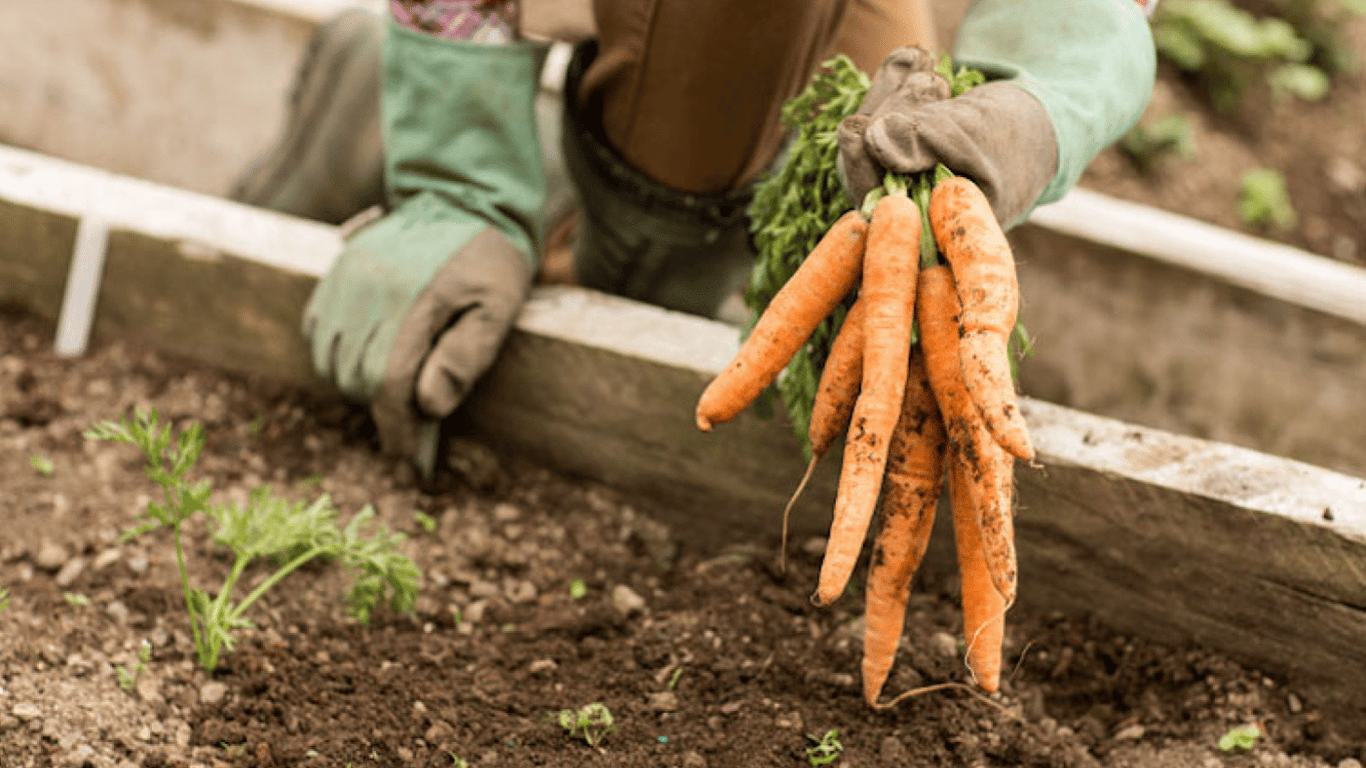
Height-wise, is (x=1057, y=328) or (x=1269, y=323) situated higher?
(x=1269, y=323)

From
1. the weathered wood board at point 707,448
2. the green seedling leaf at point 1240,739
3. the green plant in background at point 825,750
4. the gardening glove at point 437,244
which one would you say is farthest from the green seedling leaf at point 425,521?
the green seedling leaf at point 1240,739

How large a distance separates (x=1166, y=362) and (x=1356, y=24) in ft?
8.84

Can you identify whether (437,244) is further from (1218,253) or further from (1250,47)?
(1250,47)

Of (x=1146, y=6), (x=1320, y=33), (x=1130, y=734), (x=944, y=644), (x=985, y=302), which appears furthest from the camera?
(x=1320, y=33)

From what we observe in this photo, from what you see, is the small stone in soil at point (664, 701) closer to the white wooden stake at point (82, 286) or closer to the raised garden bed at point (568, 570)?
the raised garden bed at point (568, 570)

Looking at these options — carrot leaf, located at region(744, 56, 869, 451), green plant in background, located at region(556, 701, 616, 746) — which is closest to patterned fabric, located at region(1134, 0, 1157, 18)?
carrot leaf, located at region(744, 56, 869, 451)

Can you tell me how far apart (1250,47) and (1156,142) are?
1.89ft

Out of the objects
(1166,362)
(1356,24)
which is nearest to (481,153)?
(1166,362)

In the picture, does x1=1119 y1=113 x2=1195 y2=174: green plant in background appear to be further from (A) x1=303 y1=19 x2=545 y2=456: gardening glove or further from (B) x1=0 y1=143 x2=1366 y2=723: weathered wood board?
(A) x1=303 y1=19 x2=545 y2=456: gardening glove

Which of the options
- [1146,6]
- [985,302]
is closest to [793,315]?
[985,302]

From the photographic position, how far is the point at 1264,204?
3.79 meters

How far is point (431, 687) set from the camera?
178cm

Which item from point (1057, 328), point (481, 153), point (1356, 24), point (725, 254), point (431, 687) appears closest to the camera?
point (431, 687)

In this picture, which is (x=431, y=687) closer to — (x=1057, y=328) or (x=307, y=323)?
(x=307, y=323)
